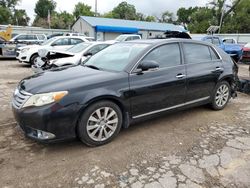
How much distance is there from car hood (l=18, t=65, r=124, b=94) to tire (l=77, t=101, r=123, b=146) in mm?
354

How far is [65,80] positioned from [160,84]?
1516 millimetres

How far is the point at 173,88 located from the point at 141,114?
2.50ft

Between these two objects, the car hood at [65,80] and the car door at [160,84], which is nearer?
the car hood at [65,80]

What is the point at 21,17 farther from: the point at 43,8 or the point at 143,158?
the point at 143,158

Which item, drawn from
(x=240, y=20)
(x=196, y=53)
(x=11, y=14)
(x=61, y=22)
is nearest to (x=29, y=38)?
(x=196, y=53)

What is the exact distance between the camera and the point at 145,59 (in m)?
3.78

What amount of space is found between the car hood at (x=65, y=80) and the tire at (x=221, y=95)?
8.07 ft

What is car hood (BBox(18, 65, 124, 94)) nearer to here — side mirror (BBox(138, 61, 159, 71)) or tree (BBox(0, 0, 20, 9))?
side mirror (BBox(138, 61, 159, 71))

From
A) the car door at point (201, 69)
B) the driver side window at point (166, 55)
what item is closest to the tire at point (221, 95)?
the car door at point (201, 69)

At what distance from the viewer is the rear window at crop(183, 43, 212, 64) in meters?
4.33

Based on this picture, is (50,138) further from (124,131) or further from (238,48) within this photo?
(238,48)

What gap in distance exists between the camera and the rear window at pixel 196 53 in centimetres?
433

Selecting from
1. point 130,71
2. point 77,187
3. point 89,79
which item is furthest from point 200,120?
point 77,187

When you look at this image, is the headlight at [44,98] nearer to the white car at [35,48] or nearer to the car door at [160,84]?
the car door at [160,84]
